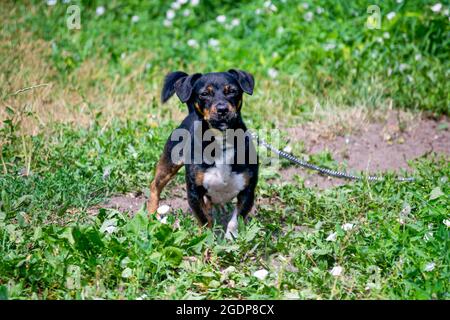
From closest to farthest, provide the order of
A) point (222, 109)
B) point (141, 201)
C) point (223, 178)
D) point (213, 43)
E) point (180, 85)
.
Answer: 1. point (222, 109)
2. point (223, 178)
3. point (180, 85)
4. point (141, 201)
5. point (213, 43)

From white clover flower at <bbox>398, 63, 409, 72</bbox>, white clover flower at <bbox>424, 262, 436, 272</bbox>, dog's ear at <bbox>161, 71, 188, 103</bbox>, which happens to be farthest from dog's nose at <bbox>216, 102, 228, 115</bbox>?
white clover flower at <bbox>398, 63, 409, 72</bbox>

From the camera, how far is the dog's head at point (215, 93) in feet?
14.9

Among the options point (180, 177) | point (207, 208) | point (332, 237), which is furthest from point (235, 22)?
point (332, 237)

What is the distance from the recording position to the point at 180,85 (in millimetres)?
4781

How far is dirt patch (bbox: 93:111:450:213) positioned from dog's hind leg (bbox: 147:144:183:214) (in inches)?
16.3

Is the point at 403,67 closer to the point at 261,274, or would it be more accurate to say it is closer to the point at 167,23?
the point at 167,23

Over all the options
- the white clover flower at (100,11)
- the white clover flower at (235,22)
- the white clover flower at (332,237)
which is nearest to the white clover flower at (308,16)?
the white clover flower at (235,22)

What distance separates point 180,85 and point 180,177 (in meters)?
1.31

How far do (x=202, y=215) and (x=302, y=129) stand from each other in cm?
259

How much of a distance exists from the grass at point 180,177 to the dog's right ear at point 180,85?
897 mm

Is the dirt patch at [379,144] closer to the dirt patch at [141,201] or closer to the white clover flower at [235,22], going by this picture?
the dirt patch at [141,201]

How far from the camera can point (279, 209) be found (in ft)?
17.3
